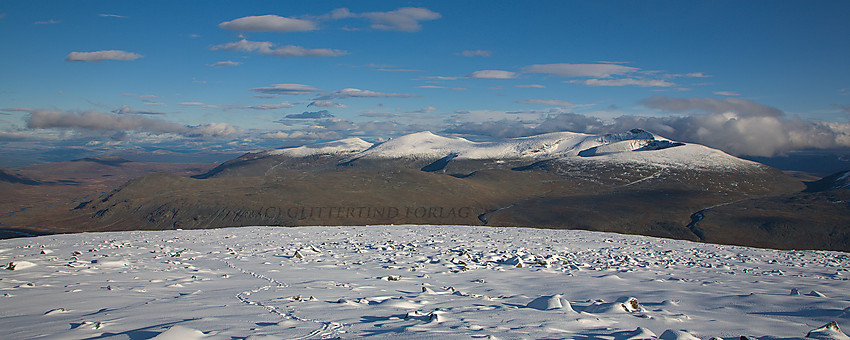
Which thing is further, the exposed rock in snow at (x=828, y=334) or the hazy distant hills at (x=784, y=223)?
the hazy distant hills at (x=784, y=223)

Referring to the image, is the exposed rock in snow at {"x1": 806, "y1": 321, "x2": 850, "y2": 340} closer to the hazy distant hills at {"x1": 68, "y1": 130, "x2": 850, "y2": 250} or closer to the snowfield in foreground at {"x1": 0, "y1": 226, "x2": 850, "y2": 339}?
the snowfield in foreground at {"x1": 0, "y1": 226, "x2": 850, "y2": 339}

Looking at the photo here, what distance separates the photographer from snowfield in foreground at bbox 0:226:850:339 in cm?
568

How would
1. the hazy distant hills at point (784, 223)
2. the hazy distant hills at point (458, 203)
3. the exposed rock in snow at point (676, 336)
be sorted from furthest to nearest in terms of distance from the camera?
the hazy distant hills at point (458, 203)
the hazy distant hills at point (784, 223)
the exposed rock in snow at point (676, 336)

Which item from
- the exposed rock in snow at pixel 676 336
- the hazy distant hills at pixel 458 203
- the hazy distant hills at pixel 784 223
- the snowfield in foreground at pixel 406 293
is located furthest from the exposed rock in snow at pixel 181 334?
the hazy distant hills at pixel 784 223

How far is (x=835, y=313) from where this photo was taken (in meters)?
6.50

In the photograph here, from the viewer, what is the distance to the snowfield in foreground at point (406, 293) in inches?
223

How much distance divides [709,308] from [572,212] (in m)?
122

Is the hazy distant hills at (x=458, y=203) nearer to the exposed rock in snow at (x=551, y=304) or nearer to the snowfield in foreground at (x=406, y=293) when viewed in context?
the snowfield in foreground at (x=406, y=293)

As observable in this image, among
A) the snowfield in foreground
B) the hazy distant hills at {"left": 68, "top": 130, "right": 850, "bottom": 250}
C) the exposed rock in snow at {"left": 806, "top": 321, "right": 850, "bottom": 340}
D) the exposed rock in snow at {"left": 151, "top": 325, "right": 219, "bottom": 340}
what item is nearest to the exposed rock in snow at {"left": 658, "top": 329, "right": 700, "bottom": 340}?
the snowfield in foreground

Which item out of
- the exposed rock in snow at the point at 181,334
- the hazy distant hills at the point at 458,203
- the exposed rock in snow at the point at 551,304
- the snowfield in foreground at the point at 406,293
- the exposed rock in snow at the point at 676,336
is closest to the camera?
the exposed rock in snow at the point at 181,334

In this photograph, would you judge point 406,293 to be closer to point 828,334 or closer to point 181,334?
point 181,334

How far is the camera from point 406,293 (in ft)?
28.1

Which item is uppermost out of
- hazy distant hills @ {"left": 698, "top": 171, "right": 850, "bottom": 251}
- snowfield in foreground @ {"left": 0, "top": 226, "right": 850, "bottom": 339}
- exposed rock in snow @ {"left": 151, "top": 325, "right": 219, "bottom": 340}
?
Answer: exposed rock in snow @ {"left": 151, "top": 325, "right": 219, "bottom": 340}

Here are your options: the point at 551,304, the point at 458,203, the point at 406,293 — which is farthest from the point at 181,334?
the point at 458,203
